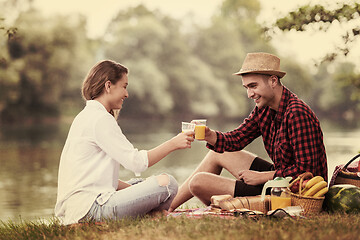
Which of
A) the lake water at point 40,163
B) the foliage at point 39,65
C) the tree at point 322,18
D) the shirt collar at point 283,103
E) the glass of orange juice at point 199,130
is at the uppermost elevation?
the foliage at point 39,65

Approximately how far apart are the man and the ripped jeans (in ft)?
2.44

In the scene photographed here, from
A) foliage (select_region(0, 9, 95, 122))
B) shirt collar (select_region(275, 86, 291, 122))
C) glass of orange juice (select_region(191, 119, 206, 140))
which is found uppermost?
foliage (select_region(0, 9, 95, 122))

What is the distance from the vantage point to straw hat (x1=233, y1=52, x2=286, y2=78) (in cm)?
439

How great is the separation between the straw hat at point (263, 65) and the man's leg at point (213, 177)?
851 millimetres

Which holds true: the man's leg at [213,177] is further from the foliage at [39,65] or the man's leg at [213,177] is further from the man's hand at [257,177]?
the foliage at [39,65]

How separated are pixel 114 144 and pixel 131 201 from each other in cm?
46

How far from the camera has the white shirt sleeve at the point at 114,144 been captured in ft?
12.2

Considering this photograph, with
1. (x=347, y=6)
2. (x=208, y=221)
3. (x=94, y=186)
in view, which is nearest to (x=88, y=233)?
(x=94, y=186)

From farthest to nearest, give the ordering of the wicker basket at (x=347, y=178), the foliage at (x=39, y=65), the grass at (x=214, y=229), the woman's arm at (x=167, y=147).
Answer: the foliage at (x=39, y=65)
the wicker basket at (x=347, y=178)
the woman's arm at (x=167, y=147)
the grass at (x=214, y=229)

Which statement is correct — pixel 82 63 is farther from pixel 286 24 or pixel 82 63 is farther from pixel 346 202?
pixel 346 202

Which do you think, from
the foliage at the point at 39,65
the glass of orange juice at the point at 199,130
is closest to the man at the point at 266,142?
the glass of orange juice at the point at 199,130

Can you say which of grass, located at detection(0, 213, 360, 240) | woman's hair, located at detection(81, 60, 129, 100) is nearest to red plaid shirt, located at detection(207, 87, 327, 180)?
grass, located at detection(0, 213, 360, 240)

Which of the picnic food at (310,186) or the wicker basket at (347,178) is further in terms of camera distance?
the wicker basket at (347,178)

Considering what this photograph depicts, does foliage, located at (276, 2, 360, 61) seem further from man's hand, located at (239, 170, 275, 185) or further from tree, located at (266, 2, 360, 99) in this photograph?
man's hand, located at (239, 170, 275, 185)
